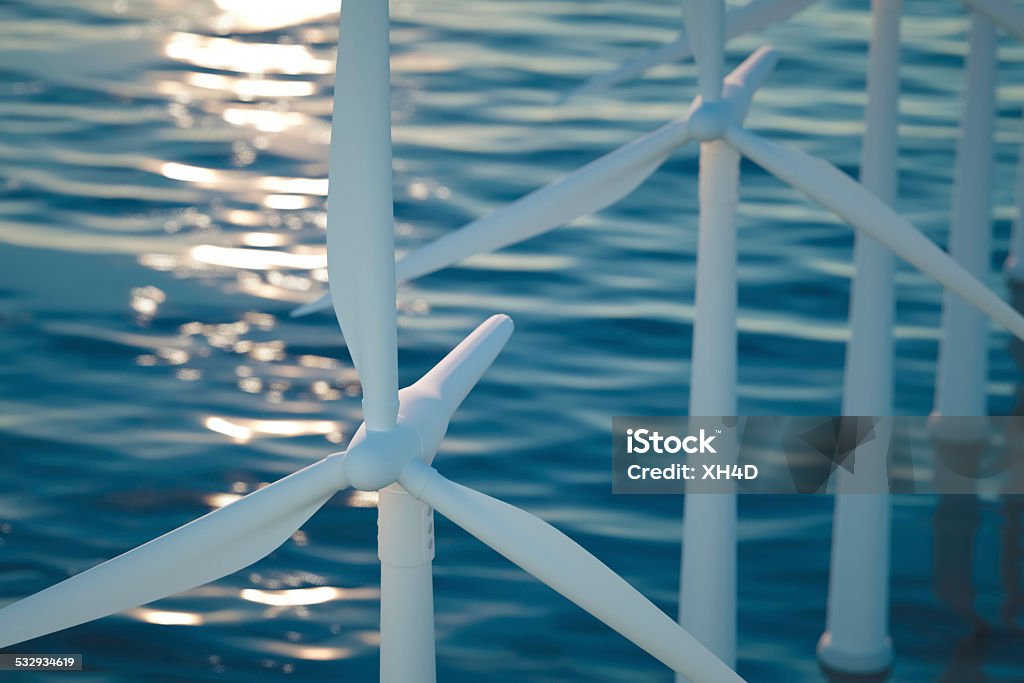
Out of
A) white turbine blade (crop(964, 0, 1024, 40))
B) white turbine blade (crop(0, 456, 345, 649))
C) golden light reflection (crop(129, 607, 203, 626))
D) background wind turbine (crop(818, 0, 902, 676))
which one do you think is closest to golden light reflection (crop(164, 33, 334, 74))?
golden light reflection (crop(129, 607, 203, 626))

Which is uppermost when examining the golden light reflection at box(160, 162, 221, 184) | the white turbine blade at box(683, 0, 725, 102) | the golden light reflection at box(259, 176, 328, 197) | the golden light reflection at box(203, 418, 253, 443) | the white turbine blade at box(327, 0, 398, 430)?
the golden light reflection at box(160, 162, 221, 184)

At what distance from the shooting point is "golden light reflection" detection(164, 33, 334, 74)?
218 feet

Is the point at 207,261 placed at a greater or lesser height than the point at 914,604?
greater

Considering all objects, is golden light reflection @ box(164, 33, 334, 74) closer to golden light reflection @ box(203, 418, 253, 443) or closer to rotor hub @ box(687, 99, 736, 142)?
golden light reflection @ box(203, 418, 253, 443)

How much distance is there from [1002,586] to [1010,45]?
39678mm

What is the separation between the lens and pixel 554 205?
22.8m

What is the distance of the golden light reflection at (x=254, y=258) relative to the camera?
5097 cm

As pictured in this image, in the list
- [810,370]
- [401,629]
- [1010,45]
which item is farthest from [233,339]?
[1010,45]

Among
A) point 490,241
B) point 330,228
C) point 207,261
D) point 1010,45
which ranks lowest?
point 330,228

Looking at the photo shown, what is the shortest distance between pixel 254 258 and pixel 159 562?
35104 millimetres

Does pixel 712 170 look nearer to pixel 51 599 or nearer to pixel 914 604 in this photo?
pixel 51 599

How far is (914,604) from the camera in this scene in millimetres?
35156

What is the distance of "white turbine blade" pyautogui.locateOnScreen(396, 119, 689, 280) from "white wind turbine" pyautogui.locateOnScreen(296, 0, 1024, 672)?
2 centimetres

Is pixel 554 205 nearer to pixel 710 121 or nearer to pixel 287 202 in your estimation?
pixel 710 121
